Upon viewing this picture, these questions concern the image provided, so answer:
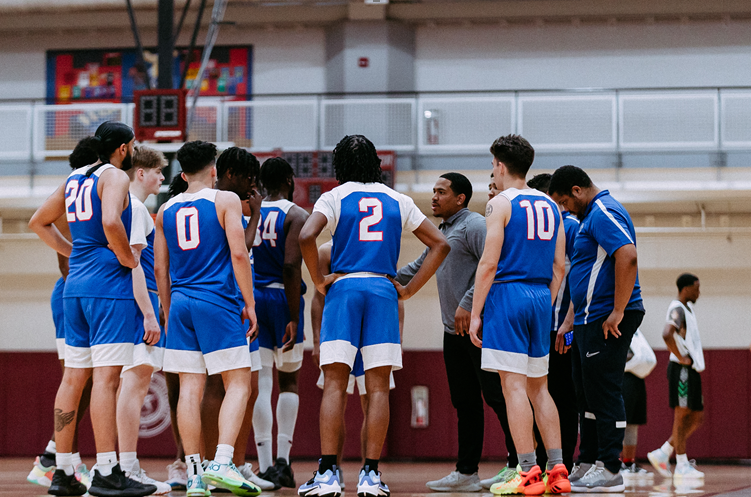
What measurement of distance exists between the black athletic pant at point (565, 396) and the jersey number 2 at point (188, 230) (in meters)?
2.63

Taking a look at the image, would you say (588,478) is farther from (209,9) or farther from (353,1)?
(209,9)

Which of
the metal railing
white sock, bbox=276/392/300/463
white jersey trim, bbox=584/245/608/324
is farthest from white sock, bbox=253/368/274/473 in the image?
the metal railing

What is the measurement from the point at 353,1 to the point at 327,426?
1136 cm

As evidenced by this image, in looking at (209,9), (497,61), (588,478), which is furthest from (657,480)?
(209,9)

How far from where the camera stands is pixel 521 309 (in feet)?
15.6

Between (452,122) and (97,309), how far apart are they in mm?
9943

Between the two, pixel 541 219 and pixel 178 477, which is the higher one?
pixel 541 219

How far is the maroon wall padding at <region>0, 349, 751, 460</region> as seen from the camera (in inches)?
381

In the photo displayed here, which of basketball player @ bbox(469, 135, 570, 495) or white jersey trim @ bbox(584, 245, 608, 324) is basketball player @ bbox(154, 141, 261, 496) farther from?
white jersey trim @ bbox(584, 245, 608, 324)

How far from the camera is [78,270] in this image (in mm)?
4621

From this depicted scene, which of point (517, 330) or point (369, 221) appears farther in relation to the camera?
point (517, 330)

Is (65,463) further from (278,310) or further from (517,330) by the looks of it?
(517,330)

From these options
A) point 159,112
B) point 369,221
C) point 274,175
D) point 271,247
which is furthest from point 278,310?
point 159,112

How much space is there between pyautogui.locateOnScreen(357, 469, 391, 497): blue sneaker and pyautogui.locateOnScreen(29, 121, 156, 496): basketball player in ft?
3.71
